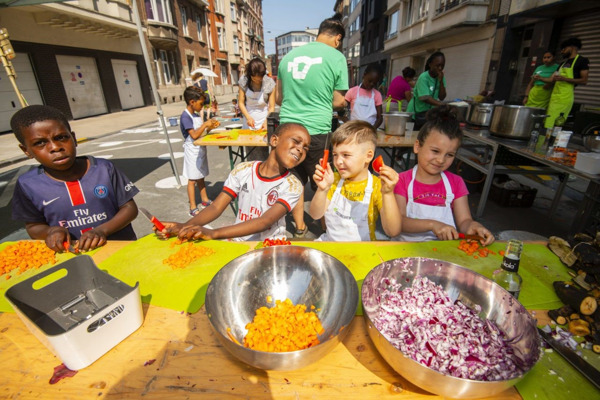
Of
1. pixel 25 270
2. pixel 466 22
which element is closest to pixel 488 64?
pixel 466 22

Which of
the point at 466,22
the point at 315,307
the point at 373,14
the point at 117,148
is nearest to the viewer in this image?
the point at 315,307

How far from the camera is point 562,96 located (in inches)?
227

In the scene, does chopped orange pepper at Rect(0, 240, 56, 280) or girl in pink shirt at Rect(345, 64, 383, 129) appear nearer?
chopped orange pepper at Rect(0, 240, 56, 280)

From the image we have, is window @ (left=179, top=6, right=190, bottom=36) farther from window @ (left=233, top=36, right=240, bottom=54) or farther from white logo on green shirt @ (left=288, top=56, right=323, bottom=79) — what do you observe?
white logo on green shirt @ (left=288, top=56, right=323, bottom=79)

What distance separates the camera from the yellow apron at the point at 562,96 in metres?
5.64

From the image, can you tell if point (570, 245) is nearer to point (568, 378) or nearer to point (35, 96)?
point (568, 378)

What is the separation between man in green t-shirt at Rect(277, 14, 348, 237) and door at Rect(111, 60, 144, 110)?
19.3m

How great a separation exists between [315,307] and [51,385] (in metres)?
0.99

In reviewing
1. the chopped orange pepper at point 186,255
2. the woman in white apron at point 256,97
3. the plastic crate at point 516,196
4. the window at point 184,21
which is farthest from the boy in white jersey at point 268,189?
the window at point 184,21

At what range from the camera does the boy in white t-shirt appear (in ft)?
6.95

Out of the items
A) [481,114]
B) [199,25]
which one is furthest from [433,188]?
[199,25]

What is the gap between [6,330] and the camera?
116 centimetres

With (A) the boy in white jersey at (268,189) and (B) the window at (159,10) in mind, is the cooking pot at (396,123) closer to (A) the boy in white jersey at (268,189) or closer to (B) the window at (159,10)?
(A) the boy in white jersey at (268,189)

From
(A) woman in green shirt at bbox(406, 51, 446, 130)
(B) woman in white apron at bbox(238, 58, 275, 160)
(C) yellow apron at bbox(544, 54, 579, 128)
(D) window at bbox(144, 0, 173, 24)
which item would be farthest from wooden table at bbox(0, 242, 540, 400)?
(D) window at bbox(144, 0, 173, 24)
